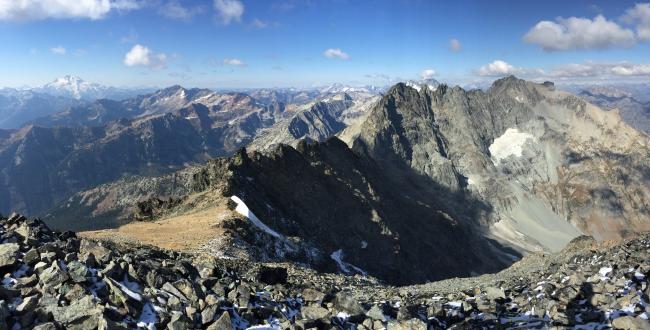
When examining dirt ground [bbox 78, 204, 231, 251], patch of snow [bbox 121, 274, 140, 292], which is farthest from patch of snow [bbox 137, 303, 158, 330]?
dirt ground [bbox 78, 204, 231, 251]

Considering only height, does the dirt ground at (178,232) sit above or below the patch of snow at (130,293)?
below

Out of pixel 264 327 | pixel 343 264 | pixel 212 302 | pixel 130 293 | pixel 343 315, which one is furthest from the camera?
pixel 343 264

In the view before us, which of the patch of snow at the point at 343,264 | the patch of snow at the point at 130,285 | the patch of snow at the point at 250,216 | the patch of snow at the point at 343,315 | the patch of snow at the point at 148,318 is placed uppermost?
the patch of snow at the point at 130,285

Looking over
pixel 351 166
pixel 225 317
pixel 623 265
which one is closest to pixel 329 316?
pixel 225 317

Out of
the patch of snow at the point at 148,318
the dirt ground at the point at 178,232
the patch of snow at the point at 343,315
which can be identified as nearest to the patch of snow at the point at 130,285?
the patch of snow at the point at 148,318

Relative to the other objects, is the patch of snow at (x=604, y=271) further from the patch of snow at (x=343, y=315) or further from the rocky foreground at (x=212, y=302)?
the patch of snow at (x=343, y=315)

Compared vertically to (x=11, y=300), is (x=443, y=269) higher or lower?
lower

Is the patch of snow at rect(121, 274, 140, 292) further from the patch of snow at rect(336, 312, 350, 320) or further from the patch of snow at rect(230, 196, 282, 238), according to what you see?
the patch of snow at rect(230, 196, 282, 238)

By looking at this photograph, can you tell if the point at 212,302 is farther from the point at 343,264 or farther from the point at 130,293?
the point at 343,264

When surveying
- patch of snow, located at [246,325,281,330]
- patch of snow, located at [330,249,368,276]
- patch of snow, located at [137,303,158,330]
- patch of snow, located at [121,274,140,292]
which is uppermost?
patch of snow, located at [121,274,140,292]

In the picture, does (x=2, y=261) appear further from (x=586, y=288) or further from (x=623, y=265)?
(x=623, y=265)

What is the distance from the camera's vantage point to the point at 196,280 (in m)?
21.2

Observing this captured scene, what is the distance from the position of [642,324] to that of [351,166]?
138515 mm

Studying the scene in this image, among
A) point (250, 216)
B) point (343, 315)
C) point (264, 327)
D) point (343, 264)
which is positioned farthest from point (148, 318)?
point (343, 264)
